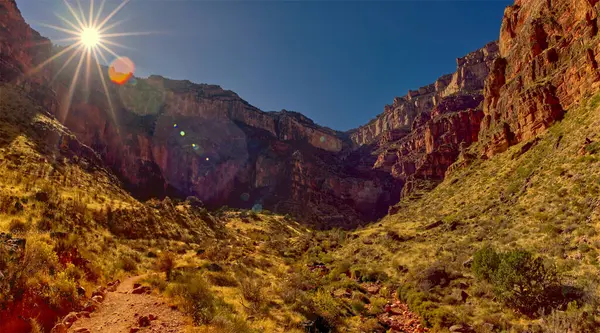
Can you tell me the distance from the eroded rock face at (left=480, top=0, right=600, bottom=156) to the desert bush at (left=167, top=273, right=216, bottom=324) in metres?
51.5

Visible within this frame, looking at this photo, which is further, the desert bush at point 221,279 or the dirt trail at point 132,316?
the desert bush at point 221,279

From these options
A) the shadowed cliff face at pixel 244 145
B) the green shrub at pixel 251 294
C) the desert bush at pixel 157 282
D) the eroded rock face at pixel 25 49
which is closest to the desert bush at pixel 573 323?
the green shrub at pixel 251 294

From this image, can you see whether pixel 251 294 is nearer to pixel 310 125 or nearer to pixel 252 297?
pixel 252 297

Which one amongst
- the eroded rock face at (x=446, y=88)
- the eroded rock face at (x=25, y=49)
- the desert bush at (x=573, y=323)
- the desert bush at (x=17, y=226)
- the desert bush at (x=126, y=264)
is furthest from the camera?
the eroded rock face at (x=446, y=88)

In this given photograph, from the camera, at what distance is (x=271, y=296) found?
1683 centimetres

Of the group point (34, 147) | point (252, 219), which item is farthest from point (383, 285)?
point (252, 219)

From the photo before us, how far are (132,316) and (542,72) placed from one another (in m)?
69.6

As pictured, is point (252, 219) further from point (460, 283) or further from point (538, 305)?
point (538, 305)

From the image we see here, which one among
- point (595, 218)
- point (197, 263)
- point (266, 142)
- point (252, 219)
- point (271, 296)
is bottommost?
point (271, 296)

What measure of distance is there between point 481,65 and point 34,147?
176m

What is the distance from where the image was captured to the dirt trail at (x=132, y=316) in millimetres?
9047

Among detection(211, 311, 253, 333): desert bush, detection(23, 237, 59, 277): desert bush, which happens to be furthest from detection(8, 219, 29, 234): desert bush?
detection(211, 311, 253, 333): desert bush

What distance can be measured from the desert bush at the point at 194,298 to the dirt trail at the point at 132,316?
0.40 metres

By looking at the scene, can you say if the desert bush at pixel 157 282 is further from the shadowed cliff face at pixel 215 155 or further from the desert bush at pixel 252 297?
the shadowed cliff face at pixel 215 155
